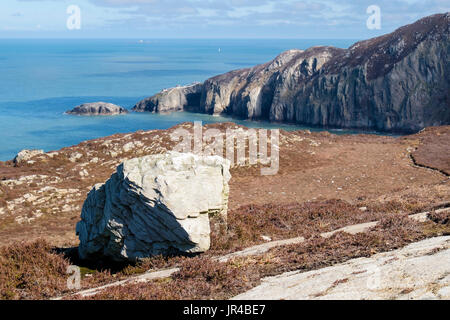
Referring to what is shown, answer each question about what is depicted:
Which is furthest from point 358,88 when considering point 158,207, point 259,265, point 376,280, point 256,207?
point 376,280

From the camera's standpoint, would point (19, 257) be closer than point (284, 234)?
Yes

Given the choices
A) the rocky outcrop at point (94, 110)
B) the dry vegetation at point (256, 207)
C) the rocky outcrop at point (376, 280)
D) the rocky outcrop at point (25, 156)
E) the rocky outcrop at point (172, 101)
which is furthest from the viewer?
the rocky outcrop at point (172, 101)

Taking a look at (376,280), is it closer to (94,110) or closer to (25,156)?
(25,156)

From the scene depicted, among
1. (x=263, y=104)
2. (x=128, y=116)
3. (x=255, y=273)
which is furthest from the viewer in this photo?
(x=263, y=104)

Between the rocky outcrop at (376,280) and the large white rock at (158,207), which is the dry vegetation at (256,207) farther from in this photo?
the rocky outcrop at (376,280)

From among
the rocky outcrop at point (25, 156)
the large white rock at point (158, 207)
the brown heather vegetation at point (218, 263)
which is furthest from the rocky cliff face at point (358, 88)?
the large white rock at point (158, 207)

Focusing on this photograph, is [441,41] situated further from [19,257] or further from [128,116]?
[19,257]

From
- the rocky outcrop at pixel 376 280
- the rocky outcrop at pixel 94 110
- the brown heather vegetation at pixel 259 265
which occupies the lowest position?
the rocky outcrop at pixel 94 110

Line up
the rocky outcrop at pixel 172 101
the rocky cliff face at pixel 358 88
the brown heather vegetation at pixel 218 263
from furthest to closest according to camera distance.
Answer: the rocky outcrop at pixel 172 101 → the rocky cliff face at pixel 358 88 → the brown heather vegetation at pixel 218 263

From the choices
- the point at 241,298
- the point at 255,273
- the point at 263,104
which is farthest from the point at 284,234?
the point at 263,104
